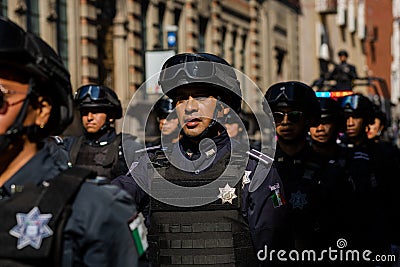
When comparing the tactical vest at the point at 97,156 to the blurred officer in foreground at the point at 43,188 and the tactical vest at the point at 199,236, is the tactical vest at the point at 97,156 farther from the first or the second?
the blurred officer in foreground at the point at 43,188

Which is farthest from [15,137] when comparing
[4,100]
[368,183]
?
[368,183]

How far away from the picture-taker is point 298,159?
6.19 metres

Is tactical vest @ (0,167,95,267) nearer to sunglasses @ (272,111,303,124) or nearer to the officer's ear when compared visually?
the officer's ear

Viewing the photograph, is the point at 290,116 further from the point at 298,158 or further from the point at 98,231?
the point at 98,231

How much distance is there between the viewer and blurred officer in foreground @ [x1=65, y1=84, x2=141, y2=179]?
7.42 m

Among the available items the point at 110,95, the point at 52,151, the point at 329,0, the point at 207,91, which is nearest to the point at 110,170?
the point at 110,95

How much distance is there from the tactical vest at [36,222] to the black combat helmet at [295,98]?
3.59 m

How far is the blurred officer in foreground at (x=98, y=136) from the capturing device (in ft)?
24.3

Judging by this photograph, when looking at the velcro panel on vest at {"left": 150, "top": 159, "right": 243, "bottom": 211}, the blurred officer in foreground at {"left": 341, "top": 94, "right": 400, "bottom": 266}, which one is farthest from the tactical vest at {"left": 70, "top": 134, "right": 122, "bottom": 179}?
the velcro panel on vest at {"left": 150, "top": 159, "right": 243, "bottom": 211}

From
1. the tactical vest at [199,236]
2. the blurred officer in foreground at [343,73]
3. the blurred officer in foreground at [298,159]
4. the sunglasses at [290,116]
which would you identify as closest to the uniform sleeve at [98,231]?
the tactical vest at [199,236]

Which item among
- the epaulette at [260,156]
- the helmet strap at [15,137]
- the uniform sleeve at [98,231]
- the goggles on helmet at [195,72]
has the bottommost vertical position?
the uniform sleeve at [98,231]

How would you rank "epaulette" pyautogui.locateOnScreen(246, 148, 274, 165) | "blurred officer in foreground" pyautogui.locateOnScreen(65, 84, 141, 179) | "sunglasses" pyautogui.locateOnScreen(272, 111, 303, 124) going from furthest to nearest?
"blurred officer in foreground" pyautogui.locateOnScreen(65, 84, 141, 179) → "sunglasses" pyautogui.locateOnScreen(272, 111, 303, 124) → "epaulette" pyautogui.locateOnScreen(246, 148, 274, 165)

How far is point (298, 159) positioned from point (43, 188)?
3.44 meters

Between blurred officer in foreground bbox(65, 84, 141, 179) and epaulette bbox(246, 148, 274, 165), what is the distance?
2.14 m
